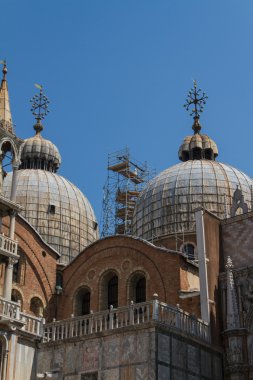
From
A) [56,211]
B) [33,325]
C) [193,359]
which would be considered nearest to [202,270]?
[193,359]

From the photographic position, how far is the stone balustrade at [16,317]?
71.3 ft

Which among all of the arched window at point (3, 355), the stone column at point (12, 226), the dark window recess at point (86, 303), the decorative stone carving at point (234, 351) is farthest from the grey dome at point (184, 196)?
the arched window at point (3, 355)

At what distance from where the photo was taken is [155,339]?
21.6 m

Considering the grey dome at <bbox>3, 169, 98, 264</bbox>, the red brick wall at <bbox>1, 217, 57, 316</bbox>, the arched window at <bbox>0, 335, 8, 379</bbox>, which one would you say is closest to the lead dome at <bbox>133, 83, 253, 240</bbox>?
the grey dome at <bbox>3, 169, 98, 264</bbox>

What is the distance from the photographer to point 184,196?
4022 cm

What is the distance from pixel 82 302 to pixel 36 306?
224 centimetres

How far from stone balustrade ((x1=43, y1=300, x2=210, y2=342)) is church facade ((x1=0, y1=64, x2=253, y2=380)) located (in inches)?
1.6

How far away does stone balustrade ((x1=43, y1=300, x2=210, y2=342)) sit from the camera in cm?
2244

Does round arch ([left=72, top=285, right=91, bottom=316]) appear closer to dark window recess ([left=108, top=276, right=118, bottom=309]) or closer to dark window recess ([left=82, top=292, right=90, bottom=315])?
dark window recess ([left=82, top=292, right=90, bottom=315])

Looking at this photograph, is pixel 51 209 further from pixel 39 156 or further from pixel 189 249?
pixel 189 249

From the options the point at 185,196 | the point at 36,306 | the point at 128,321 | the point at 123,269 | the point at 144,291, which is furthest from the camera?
the point at 185,196

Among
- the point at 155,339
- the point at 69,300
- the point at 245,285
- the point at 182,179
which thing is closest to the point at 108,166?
the point at 182,179

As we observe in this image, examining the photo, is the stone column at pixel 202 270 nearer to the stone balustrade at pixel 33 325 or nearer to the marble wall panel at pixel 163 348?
the marble wall panel at pixel 163 348

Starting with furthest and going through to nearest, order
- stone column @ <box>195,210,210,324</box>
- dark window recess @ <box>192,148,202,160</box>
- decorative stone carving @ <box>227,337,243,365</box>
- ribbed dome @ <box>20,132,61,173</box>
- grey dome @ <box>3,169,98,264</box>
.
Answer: ribbed dome @ <box>20,132,61,173</box> → dark window recess @ <box>192,148,202,160</box> → grey dome @ <box>3,169,98,264</box> → stone column @ <box>195,210,210,324</box> → decorative stone carving @ <box>227,337,243,365</box>
